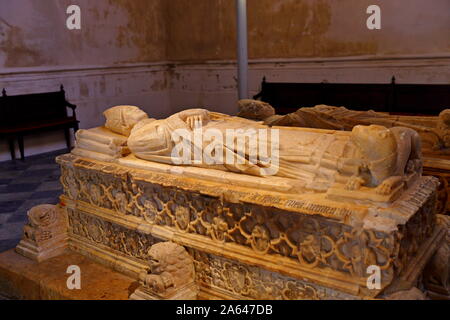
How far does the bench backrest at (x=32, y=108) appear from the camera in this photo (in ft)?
24.1

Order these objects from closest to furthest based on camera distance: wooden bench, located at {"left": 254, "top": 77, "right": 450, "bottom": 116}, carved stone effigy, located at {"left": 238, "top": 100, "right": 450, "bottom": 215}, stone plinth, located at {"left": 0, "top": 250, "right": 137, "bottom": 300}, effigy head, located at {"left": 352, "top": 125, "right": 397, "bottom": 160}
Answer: effigy head, located at {"left": 352, "top": 125, "right": 397, "bottom": 160}, stone plinth, located at {"left": 0, "top": 250, "right": 137, "bottom": 300}, carved stone effigy, located at {"left": 238, "top": 100, "right": 450, "bottom": 215}, wooden bench, located at {"left": 254, "top": 77, "right": 450, "bottom": 116}

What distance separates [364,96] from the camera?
731cm

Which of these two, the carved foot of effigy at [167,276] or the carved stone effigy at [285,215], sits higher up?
the carved stone effigy at [285,215]

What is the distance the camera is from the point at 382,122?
4172 mm

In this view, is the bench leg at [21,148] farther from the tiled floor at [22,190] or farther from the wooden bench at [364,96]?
the wooden bench at [364,96]

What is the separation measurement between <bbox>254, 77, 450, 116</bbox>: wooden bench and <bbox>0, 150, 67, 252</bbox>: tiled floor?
3.77m

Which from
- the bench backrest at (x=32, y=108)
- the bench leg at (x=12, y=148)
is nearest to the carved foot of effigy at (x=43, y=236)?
the bench leg at (x=12, y=148)

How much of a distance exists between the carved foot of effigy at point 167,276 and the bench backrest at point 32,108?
5559 mm

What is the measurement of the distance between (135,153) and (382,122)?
2278 millimetres

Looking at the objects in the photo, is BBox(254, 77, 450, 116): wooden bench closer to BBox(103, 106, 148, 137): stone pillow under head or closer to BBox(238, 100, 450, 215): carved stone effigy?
BBox(238, 100, 450, 215): carved stone effigy

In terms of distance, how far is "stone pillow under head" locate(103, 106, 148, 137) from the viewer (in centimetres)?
364

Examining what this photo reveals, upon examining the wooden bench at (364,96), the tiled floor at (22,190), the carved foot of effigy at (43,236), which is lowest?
the tiled floor at (22,190)

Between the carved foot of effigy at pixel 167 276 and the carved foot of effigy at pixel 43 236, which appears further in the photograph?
the carved foot of effigy at pixel 43 236

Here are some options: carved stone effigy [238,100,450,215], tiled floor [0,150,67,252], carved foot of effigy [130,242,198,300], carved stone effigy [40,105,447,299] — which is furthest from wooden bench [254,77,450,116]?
carved foot of effigy [130,242,198,300]
